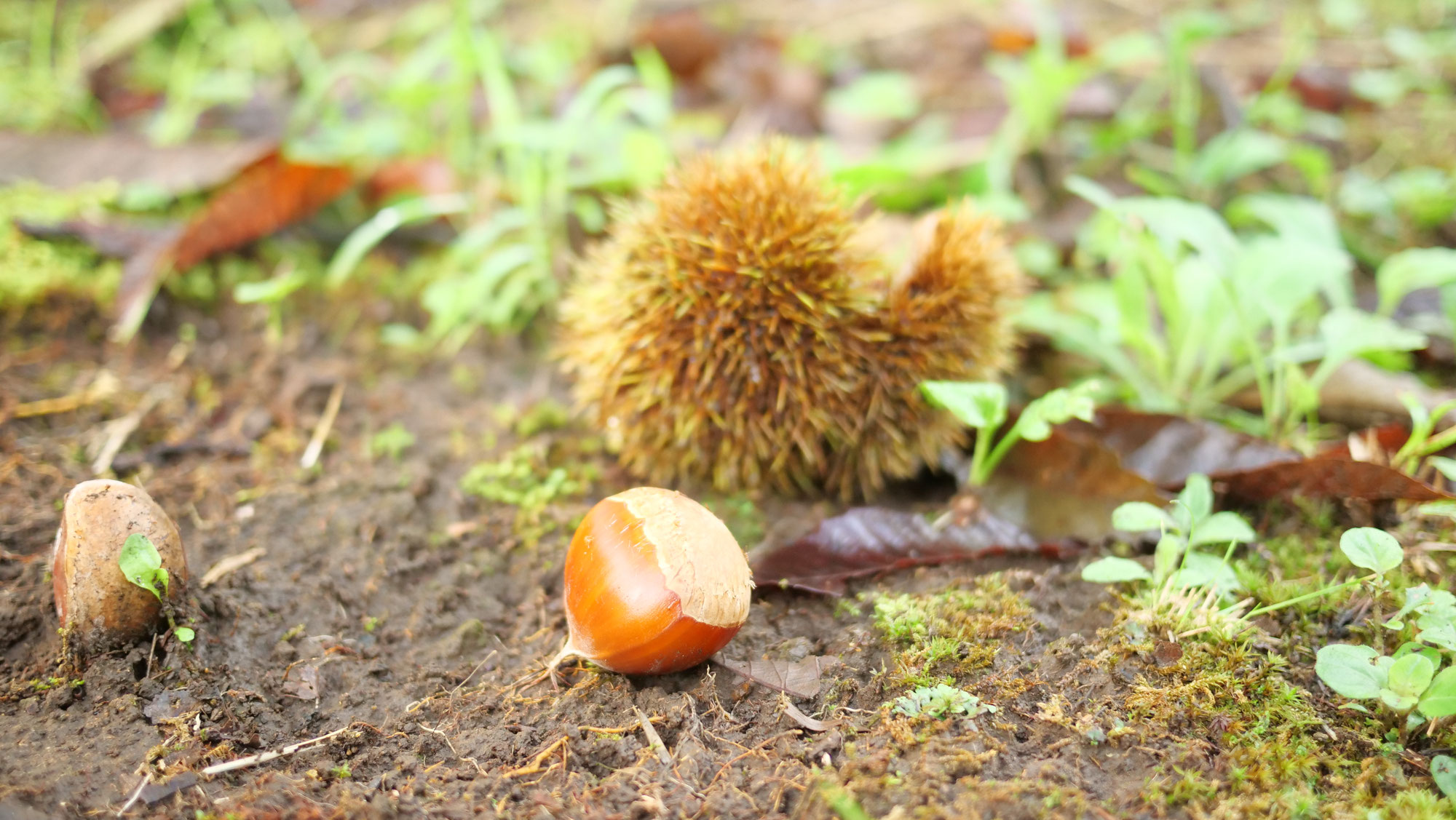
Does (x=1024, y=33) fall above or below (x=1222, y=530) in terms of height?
above

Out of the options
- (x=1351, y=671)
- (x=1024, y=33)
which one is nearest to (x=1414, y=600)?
(x=1351, y=671)

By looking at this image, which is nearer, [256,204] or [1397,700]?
[1397,700]

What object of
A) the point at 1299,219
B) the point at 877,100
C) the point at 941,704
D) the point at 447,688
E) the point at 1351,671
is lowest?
the point at 447,688

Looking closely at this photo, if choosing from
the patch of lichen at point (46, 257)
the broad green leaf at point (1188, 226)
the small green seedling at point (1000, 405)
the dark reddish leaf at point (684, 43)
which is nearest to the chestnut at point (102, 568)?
the patch of lichen at point (46, 257)

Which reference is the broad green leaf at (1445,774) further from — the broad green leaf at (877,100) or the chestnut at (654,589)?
the broad green leaf at (877,100)

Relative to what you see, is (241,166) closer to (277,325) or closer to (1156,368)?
(277,325)

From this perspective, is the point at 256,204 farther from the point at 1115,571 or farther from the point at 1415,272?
the point at 1415,272

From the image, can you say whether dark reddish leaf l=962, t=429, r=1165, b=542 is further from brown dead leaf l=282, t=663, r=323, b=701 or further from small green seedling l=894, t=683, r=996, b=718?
brown dead leaf l=282, t=663, r=323, b=701
